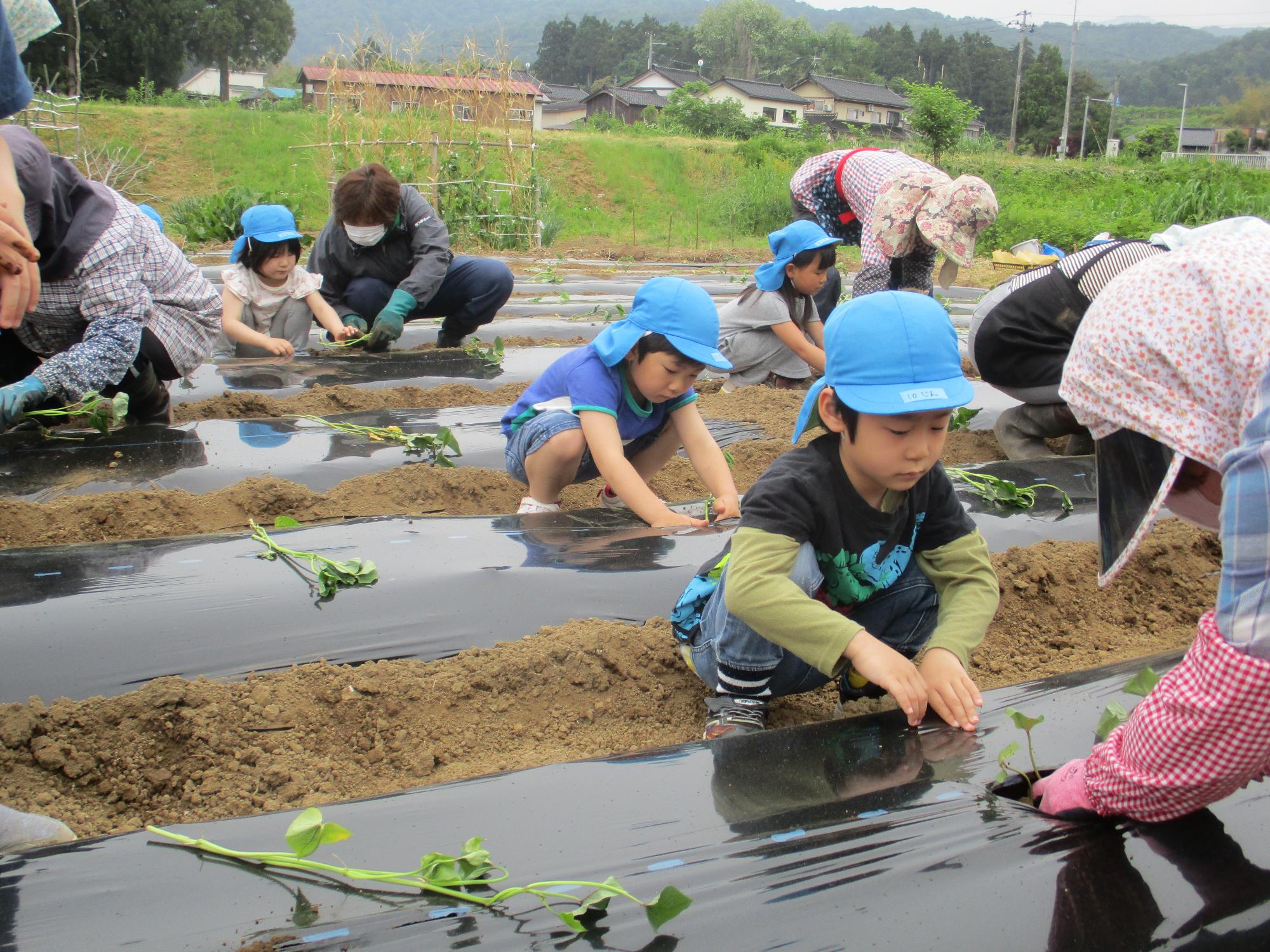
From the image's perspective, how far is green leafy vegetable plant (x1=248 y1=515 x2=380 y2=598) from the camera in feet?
7.27

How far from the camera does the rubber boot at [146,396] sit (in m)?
3.67

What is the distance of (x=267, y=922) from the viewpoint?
3.64 feet

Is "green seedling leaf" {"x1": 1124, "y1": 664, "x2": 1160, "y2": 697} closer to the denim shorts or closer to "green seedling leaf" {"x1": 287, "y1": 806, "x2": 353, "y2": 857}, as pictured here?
"green seedling leaf" {"x1": 287, "y1": 806, "x2": 353, "y2": 857}

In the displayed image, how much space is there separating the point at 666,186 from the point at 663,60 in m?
73.7

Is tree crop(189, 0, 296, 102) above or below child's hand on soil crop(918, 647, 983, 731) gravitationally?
above

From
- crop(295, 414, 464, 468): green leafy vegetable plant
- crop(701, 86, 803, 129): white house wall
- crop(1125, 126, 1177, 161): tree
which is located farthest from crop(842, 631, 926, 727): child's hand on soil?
crop(701, 86, 803, 129): white house wall

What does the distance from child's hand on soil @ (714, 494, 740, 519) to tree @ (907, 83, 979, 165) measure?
2103cm

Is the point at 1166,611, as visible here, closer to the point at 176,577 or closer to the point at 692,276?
the point at 176,577

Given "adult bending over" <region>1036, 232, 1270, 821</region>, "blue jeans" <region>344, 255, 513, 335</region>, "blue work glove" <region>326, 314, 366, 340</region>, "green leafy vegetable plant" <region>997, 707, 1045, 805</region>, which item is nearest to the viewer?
"adult bending over" <region>1036, 232, 1270, 821</region>

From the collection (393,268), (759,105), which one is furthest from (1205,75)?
(393,268)

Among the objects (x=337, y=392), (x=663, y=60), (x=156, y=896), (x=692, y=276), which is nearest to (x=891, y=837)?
(x=156, y=896)

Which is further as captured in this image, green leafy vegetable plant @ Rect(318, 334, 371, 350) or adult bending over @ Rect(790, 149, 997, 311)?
green leafy vegetable plant @ Rect(318, 334, 371, 350)

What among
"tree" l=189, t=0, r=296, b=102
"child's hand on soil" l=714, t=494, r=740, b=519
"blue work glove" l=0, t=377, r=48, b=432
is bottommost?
"child's hand on soil" l=714, t=494, r=740, b=519

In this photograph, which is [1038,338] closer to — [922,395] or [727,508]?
[727,508]
